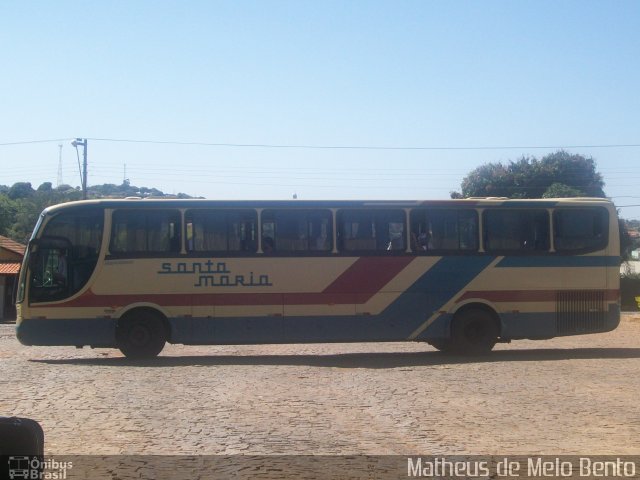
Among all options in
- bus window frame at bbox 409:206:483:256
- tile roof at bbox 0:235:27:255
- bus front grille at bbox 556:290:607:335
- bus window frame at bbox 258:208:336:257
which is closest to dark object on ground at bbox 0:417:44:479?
bus window frame at bbox 258:208:336:257

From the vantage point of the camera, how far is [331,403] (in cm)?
1105

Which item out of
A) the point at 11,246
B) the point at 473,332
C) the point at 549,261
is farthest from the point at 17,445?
the point at 11,246

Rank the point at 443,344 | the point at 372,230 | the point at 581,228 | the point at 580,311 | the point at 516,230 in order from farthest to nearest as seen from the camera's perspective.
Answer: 1. the point at 443,344
2. the point at 581,228
3. the point at 516,230
4. the point at 580,311
5. the point at 372,230

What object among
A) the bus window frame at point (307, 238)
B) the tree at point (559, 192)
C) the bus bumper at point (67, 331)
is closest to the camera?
the bus bumper at point (67, 331)

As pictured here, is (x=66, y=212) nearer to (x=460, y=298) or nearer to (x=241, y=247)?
(x=241, y=247)

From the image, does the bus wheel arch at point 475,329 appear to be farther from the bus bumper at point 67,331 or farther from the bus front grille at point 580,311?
the bus bumper at point 67,331

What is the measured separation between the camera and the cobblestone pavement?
865 cm

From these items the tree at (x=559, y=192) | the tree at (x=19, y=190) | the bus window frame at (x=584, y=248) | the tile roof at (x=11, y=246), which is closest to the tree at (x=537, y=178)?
the tree at (x=559, y=192)

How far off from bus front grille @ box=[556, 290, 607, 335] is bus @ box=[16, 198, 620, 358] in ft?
0.07

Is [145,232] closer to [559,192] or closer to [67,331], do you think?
[67,331]

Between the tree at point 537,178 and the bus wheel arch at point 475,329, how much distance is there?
38673 mm

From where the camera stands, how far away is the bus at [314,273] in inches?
664

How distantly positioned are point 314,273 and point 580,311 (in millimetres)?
5809

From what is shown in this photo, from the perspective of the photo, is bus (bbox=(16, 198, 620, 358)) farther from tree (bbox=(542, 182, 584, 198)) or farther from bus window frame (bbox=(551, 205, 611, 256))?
tree (bbox=(542, 182, 584, 198))
